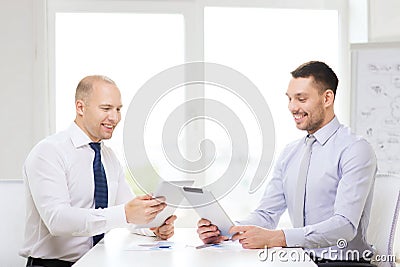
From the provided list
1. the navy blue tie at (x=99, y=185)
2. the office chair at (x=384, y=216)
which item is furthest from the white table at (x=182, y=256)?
the office chair at (x=384, y=216)

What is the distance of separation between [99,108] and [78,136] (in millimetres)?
155

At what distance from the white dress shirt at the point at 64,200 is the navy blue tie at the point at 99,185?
18mm

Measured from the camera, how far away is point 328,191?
300 cm

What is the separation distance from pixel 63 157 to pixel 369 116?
253 cm

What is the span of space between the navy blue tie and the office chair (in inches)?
44.4

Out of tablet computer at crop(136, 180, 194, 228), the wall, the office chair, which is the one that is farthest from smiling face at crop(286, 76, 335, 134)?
the wall

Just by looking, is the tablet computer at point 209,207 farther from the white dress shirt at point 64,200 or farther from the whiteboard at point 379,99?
the whiteboard at point 379,99

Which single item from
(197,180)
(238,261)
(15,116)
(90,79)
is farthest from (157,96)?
(238,261)

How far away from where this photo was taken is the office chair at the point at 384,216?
9.12 ft

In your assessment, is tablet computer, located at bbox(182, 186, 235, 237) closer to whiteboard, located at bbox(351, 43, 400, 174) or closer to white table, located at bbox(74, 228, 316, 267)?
white table, located at bbox(74, 228, 316, 267)

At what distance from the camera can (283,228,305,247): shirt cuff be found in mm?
2748

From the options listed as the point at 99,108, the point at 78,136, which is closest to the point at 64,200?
the point at 78,136

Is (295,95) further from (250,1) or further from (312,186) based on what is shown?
(250,1)

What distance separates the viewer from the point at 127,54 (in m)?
4.88
